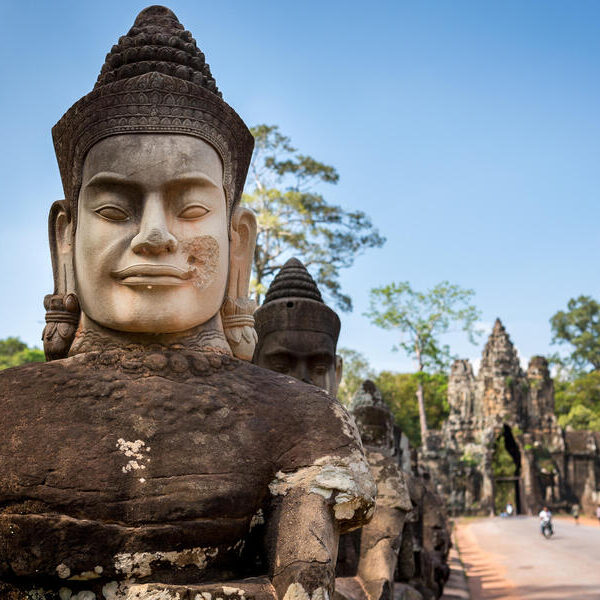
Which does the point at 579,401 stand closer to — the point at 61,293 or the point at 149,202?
the point at 61,293

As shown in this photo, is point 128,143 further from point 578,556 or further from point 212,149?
point 578,556

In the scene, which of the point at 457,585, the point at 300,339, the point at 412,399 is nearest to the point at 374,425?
the point at 300,339

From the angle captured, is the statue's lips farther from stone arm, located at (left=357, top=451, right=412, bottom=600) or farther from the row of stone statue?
stone arm, located at (left=357, top=451, right=412, bottom=600)

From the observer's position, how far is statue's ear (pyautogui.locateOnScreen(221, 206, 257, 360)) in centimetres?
314

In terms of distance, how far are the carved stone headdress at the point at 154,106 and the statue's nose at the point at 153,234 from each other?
0.35 m

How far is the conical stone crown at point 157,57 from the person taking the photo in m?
3.05

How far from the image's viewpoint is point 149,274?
2736 millimetres

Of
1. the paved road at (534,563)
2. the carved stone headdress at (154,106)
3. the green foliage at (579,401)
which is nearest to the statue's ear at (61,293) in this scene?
the carved stone headdress at (154,106)

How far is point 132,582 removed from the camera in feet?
7.59

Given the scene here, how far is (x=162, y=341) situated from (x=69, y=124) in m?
1.03

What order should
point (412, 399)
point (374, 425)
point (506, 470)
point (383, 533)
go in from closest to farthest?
point (383, 533)
point (374, 425)
point (506, 470)
point (412, 399)

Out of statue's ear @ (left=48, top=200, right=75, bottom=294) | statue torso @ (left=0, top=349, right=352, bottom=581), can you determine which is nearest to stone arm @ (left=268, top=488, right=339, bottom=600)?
statue torso @ (left=0, top=349, right=352, bottom=581)

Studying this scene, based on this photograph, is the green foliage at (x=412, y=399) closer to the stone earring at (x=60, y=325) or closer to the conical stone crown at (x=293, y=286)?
the conical stone crown at (x=293, y=286)

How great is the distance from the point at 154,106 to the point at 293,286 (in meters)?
2.46
